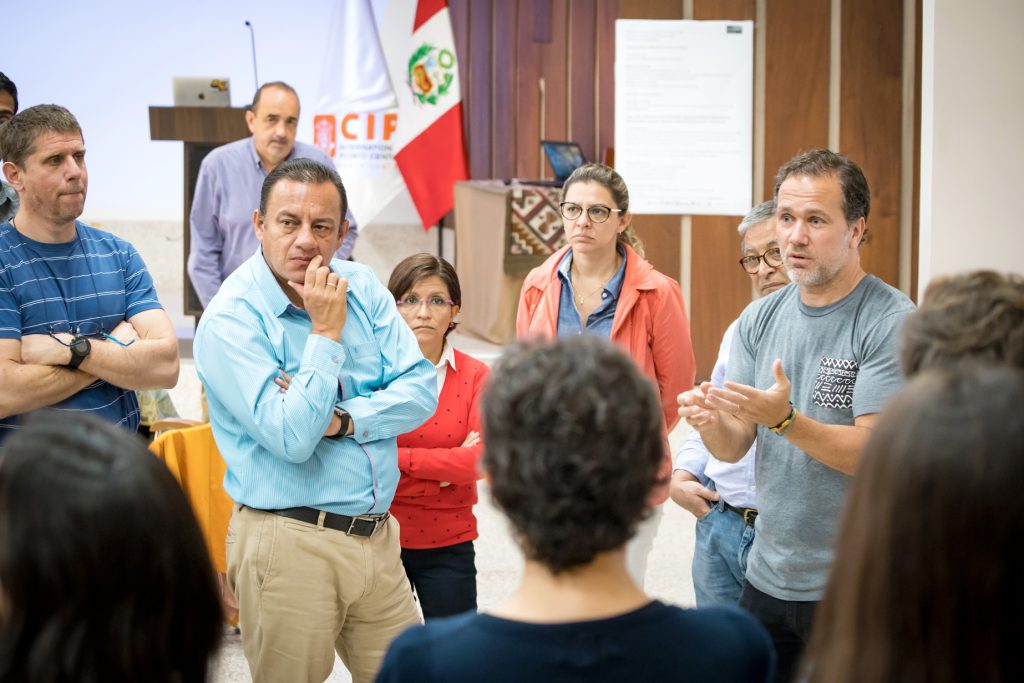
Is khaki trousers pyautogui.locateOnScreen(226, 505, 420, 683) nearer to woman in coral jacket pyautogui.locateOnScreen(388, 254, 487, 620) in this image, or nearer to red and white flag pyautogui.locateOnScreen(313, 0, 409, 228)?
woman in coral jacket pyautogui.locateOnScreen(388, 254, 487, 620)

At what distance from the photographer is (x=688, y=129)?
5.59 meters

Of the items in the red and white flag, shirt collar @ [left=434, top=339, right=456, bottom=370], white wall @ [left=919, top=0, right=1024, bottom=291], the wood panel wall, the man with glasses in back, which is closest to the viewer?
the man with glasses in back

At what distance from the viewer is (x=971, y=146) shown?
449cm

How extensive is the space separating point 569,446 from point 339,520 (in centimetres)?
113

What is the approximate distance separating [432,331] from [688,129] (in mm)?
3174

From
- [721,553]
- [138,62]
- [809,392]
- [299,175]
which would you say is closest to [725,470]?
[721,553]

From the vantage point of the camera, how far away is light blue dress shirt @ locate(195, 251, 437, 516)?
6.57ft

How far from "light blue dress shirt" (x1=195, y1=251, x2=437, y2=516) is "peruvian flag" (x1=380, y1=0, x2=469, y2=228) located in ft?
17.9

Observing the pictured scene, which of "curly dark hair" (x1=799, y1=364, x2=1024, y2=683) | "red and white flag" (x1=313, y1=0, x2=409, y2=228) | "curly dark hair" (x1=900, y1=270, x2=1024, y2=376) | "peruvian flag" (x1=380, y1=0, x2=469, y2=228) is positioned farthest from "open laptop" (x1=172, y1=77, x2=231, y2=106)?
"curly dark hair" (x1=799, y1=364, x2=1024, y2=683)


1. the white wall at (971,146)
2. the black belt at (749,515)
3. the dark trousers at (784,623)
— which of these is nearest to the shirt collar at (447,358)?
the black belt at (749,515)

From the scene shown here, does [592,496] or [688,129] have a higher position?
[688,129]

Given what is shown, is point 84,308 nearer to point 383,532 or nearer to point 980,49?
point 383,532

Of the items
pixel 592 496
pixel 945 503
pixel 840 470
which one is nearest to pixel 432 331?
pixel 840 470

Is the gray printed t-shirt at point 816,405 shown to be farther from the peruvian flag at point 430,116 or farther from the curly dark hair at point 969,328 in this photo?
the peruvian flag at point 430,116
